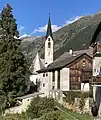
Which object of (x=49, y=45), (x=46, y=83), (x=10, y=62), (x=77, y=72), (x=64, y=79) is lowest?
(x=46, y=83)

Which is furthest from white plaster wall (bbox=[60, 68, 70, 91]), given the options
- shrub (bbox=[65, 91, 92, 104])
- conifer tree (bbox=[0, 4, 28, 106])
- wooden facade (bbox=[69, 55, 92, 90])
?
shrub (bbox=[65, 91, 92, 104])

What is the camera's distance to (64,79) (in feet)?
176

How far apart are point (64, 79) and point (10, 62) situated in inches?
361

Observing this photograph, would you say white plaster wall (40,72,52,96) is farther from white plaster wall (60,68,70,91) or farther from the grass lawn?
the grass lawn

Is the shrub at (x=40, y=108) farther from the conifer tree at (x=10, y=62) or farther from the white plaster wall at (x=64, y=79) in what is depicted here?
the white plaster wall at (x=64, y=79)

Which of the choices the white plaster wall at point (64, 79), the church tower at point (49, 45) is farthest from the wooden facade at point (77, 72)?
the church tower at point (49, 45)

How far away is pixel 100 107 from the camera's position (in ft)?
117

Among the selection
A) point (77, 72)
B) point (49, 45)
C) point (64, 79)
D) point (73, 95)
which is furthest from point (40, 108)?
point (49, 45)

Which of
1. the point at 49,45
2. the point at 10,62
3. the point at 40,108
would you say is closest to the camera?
the point at 40,108

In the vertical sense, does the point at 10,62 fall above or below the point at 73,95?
above

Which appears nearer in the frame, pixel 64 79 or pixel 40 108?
pixel 40 108

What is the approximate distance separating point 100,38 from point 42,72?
2773 cm

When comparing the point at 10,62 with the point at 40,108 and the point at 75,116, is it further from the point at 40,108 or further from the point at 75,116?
the point at 75,116

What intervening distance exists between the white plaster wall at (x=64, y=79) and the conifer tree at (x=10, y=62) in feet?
19.4
